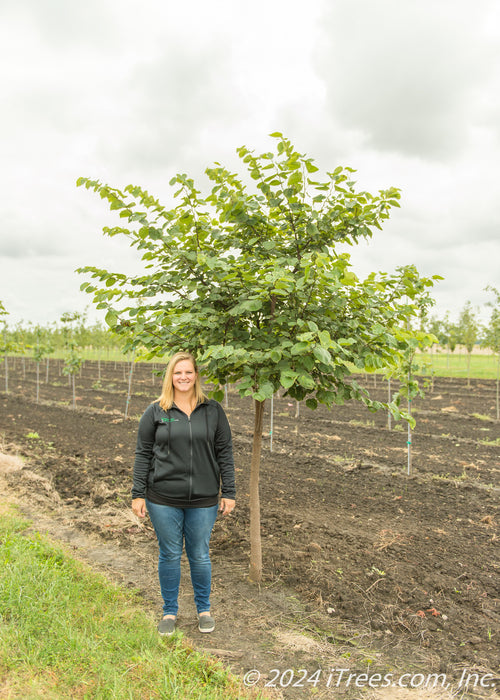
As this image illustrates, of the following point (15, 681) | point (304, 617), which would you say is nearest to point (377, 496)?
point (304, 617)

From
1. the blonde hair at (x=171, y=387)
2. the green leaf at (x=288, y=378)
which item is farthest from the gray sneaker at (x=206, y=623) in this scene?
the green leaf at (x=288, y=378)

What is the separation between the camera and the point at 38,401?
61.4ft

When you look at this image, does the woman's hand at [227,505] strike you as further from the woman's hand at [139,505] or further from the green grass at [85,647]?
the green grass at [85,647]

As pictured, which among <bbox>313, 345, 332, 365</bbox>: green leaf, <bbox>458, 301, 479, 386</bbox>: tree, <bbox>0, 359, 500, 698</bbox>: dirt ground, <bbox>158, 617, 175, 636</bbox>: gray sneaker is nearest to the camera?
<bbox>313, 345, 332, 365</bbox>: green leaf

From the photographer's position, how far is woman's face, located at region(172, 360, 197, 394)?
11.9 ft

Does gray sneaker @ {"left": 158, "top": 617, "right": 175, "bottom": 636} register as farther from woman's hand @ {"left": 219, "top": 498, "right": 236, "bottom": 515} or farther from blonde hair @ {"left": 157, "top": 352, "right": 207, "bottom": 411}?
blonde hair @ {"left": 157, "top": 352, "right": 207, "bottom": 411}

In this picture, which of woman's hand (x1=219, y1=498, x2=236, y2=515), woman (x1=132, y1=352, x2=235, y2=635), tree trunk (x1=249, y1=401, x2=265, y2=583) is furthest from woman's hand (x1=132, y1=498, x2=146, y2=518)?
tree trunk (x1=249, y1=401, x2=265, y2=583)

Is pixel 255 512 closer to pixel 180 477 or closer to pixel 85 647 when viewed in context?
pixel 180 477

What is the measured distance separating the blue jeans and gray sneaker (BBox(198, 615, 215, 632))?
0.06m

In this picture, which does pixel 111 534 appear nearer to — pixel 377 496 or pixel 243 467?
pixel 243 467

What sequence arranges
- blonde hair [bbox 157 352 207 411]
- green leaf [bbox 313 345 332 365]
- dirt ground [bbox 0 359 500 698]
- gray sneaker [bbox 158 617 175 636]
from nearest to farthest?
green leaf [bbox 313 345 332 365] → dirt ground [bbox 0 359 500 698] → gray sneaker [bbox 158 617 175 636] → blonde hair [bbox 157 352 207 411]

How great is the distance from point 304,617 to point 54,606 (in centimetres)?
203

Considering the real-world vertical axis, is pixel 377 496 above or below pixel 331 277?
below

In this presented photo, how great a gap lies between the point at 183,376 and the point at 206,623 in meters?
1.93
